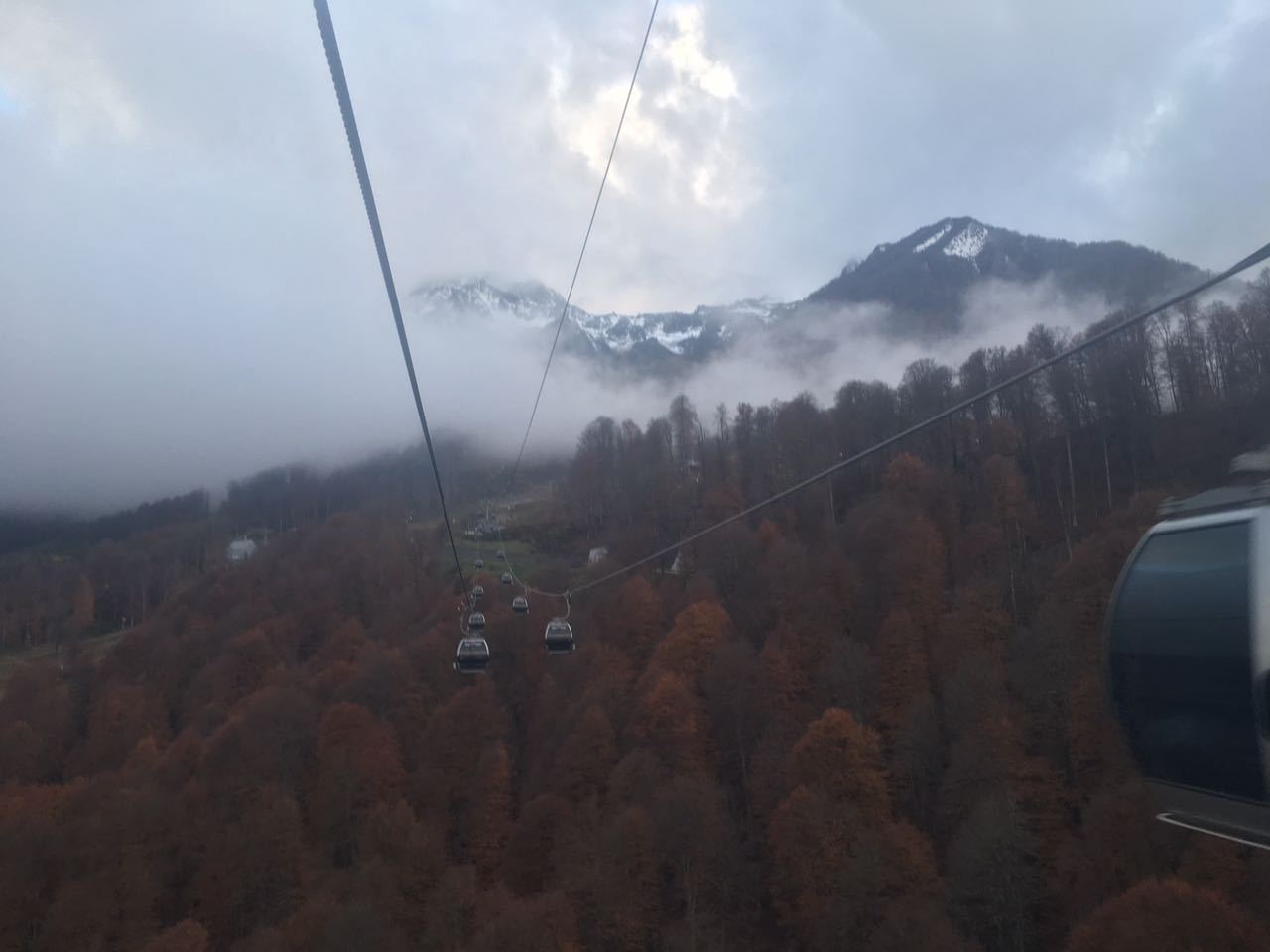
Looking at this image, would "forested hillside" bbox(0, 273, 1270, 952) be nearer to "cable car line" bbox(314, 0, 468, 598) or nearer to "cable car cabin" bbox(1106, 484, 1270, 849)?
"cable car cabin" bbox(1106, 484, 1270, 849)

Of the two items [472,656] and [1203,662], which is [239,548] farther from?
[1203,662]

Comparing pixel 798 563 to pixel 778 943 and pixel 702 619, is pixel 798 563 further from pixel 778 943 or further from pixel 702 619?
pixel 778 943

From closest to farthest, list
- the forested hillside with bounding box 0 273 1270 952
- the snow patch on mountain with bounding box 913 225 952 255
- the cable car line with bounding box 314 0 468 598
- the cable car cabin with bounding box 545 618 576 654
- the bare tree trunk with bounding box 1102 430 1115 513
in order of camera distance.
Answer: the cable car line with bounding box 314 0 468 598, the cable car cabin with bounding box 545 618 576 654, the forested hillside with bounding box 0 273 1270 952, the bare tree trunk with bounding box 1102 430 1115 513, the snow patch on mountain with bounding box 913 225 952 255

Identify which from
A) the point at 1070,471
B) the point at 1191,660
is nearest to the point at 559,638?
the point at 1191,660

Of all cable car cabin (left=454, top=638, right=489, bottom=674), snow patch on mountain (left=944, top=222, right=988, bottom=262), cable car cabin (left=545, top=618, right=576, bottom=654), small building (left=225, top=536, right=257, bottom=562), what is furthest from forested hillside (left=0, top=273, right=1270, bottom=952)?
snow patch on mountain (left=944, top=222, right=988, bottom=262)

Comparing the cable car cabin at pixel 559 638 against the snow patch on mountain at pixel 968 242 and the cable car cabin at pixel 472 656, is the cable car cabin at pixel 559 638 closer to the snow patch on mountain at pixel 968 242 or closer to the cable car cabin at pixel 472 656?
the cable car cabin at pixel 472 656

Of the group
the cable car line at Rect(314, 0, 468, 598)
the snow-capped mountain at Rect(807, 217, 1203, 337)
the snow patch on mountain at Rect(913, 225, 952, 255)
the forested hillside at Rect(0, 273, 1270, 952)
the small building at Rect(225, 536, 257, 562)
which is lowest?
the forested hillside at Rect(0, 273, 1270, 952)

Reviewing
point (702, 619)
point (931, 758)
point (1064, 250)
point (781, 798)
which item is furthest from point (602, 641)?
point (1064, 250)
